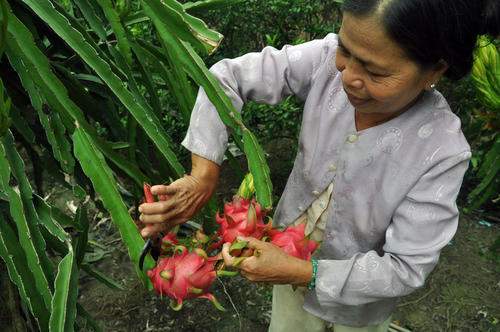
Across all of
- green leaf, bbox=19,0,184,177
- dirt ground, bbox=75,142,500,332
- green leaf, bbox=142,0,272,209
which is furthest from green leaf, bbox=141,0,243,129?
dirt ground, bbox=75,142,500,332

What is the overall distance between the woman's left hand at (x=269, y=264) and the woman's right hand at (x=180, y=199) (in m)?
0.10

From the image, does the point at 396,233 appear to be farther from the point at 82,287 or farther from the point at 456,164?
the point at 82,287

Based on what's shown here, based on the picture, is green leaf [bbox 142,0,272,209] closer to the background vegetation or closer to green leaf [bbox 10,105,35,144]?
A: the background vegetation

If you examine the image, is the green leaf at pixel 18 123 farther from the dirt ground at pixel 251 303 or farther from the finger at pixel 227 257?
the dirt ground at pixel 251 303

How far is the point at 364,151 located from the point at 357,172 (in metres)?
0.04

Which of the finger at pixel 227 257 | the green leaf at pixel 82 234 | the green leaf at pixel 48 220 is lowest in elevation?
the green leaf at pixel 82 234

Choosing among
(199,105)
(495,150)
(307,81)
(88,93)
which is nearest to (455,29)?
(307,81)

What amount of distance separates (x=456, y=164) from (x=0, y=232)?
74cm

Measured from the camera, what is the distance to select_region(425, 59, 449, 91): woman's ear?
2.57 feet

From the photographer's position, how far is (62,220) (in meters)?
0.97

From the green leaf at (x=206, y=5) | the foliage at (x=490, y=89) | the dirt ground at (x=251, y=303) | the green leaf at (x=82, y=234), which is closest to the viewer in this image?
the green leaf at (x=82, y=234)

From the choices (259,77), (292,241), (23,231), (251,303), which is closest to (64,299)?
(23,231)

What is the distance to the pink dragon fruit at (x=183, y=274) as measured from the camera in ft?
2.35

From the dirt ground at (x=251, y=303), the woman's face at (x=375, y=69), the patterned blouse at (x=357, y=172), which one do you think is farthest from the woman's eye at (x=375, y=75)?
the dirt ground at (x=251, y=303)
